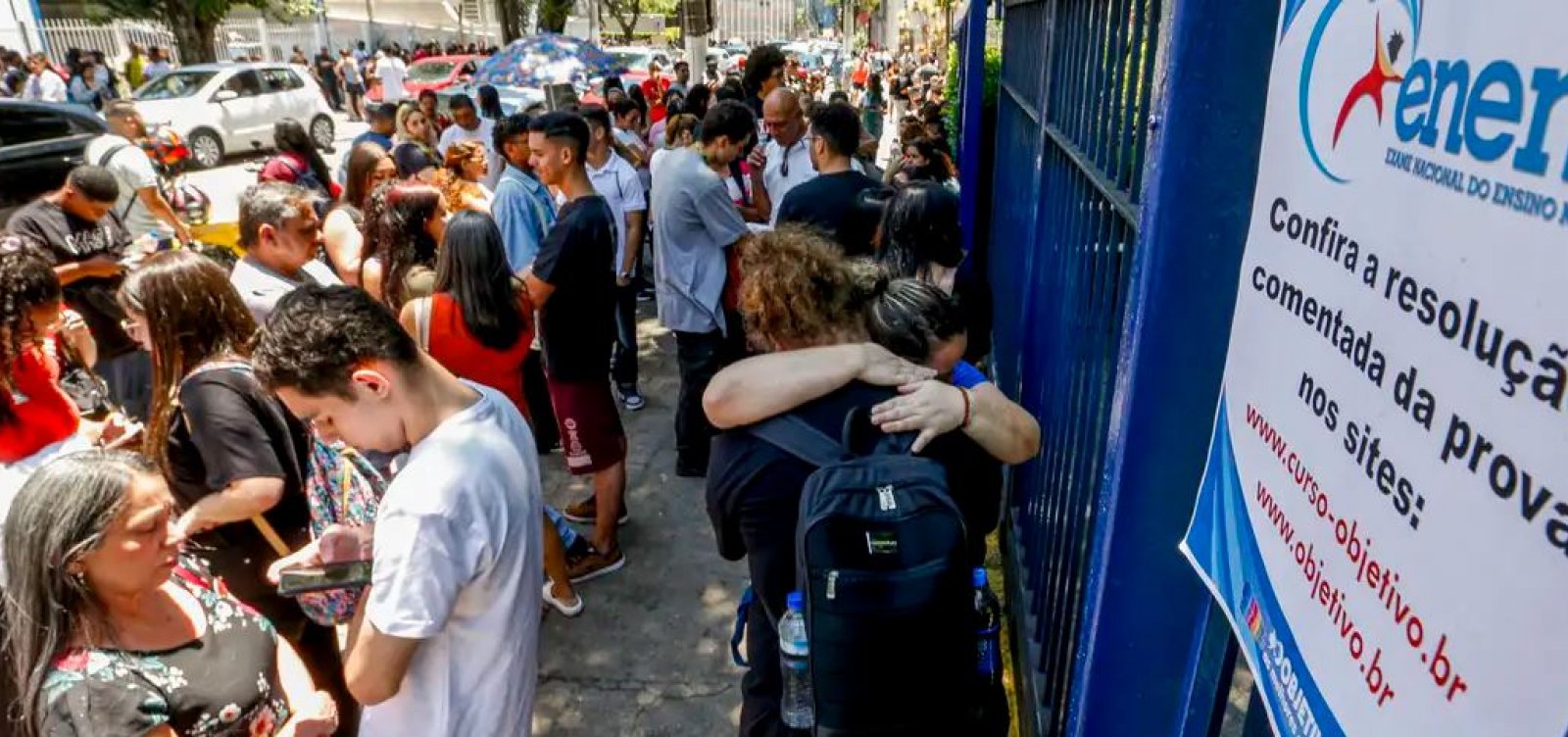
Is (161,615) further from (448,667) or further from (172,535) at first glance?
(448,667)

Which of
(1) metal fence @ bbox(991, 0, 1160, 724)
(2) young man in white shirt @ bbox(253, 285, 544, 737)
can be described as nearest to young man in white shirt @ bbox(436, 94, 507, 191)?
(1) metal fence @ bbox(991, 0, 1160, 724)

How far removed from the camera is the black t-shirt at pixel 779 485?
1877 millimetres

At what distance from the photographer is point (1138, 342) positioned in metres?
1.55

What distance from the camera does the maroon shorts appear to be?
3869 millimetres

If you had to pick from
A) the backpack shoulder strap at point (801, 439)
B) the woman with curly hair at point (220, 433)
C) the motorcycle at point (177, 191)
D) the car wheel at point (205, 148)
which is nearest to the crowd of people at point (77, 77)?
the car wheel at point (205, 148)

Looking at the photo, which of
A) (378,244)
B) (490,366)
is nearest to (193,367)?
(490,366)

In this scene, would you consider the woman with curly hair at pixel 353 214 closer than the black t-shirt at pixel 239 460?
No

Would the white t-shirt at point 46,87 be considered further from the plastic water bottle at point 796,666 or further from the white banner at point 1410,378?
the white banner at point 1410,378

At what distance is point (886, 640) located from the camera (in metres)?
1.68

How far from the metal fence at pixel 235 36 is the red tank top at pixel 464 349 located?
2311cm

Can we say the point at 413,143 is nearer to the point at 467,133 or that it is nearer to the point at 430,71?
the point at 467,133

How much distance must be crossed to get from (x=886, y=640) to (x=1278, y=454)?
0.81 metres

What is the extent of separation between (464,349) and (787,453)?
180cm

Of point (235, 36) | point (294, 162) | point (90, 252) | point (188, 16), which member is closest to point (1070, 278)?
point (90, 252)
